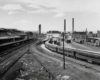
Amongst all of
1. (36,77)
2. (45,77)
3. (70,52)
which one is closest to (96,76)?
(45,77)

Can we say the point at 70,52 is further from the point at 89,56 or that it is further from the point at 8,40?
the point at 8,40

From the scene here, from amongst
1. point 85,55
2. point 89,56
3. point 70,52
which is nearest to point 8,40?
point 70,52

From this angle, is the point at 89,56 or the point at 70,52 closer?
the point at 89,56

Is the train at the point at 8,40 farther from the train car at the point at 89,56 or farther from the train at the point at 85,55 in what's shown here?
the train car at the point at 89,56

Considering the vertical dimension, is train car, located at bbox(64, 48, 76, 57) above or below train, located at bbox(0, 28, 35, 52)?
below

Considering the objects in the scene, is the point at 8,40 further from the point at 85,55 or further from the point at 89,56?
the point at 89,56

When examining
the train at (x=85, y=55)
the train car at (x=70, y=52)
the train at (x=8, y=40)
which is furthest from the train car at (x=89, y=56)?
the train at (x=8, y=40)

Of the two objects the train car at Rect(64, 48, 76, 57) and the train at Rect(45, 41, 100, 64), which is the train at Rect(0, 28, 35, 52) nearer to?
the train car at Rect(64, 48, 76, 57)

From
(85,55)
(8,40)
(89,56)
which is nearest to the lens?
(89,56)

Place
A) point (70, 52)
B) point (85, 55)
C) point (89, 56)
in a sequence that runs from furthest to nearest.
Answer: point (70, 52) < point (85, 55) < point (89, 56)

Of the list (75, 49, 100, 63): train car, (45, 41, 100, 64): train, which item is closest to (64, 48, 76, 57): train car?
(45, 41, 100, 64): train

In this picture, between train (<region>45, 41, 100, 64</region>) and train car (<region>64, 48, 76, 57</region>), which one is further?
train car (<region>64, 48, 76, 57</region>)

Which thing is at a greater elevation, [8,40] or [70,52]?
[8,40]

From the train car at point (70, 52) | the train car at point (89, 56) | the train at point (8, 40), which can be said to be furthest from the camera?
the train at point (8, 40)
